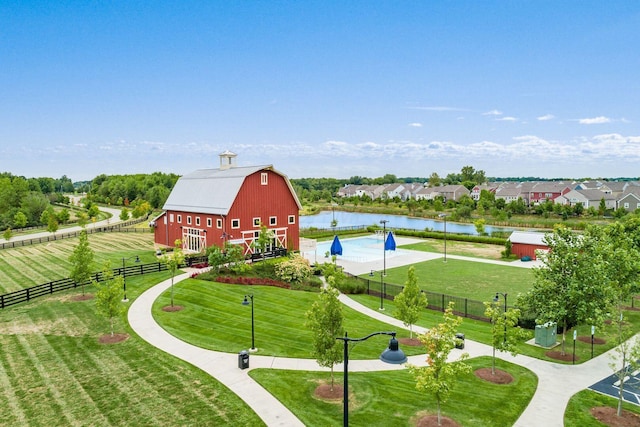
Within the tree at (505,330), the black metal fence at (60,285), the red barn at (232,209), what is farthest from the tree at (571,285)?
the red barn at (232,209)

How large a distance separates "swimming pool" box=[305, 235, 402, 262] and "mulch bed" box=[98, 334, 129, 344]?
80.7 feet

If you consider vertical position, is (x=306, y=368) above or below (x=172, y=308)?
below

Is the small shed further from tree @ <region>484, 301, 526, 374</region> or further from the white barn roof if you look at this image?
tree @ <region>484, 301, 526, 374</region>

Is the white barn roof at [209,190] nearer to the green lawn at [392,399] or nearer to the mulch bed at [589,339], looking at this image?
the green lawn at [392,399]

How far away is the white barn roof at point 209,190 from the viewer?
38594 millimetres

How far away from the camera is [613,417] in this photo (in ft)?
45.3

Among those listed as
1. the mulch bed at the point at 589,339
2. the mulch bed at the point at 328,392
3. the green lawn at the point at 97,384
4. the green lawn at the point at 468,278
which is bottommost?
the mulch bed at the point at 589,339

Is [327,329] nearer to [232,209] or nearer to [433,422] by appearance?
[433,422]

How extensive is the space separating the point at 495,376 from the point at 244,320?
12674 millimetres

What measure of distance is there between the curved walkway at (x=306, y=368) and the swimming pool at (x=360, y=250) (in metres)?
23.1

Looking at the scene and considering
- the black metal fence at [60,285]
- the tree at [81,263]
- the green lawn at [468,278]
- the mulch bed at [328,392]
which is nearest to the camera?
the mulch bed at [328,392]

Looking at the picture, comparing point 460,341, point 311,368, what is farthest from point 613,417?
point 311,368

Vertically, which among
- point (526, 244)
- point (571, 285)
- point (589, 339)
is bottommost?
point (589, 339)

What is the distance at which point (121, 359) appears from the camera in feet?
57.8
